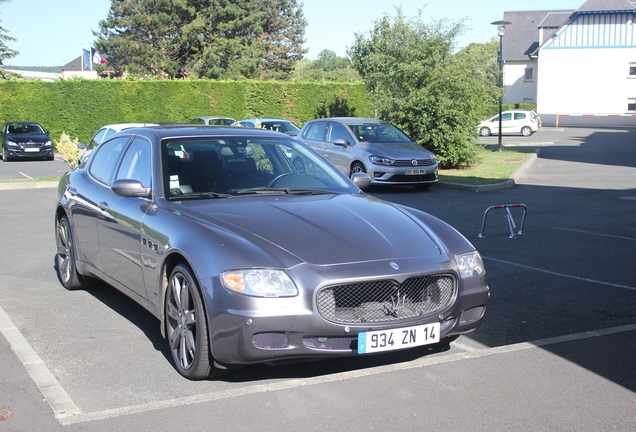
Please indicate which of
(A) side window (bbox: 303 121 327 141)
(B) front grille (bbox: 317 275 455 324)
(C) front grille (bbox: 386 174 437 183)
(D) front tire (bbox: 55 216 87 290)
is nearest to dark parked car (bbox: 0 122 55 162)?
(A) side window (bbox: 303 121 327 141)

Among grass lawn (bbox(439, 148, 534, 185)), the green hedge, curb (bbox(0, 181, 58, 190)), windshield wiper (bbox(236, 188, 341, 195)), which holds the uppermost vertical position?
the green hedge

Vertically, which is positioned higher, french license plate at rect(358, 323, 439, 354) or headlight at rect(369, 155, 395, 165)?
headlight at rect(369, 155, 395, 165)

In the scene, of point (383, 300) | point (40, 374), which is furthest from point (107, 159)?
A: point (383, 300)

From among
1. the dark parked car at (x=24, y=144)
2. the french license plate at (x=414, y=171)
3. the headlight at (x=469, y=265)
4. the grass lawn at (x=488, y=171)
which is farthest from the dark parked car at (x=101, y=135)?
the headlight at (x=469, y=265)

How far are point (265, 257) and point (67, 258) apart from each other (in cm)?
350

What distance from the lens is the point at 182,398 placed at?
4234mm

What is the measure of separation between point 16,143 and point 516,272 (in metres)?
24.0

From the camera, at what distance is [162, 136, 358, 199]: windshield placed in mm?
5520

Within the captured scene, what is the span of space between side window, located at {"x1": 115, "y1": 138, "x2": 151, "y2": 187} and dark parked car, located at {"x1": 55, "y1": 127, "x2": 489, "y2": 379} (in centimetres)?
2

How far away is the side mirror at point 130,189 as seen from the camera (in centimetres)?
536

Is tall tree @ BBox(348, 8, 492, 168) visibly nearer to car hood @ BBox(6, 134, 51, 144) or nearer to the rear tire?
car hood @ BBox(6, 134, 51, 144)

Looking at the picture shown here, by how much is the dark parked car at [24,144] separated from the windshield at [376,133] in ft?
49.6

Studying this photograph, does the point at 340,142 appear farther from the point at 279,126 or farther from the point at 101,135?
the point at 279,126

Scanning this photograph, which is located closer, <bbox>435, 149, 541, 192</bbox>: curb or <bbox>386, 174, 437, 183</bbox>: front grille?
<bbox>386, 174, 437, 183</bbox>: front grille
